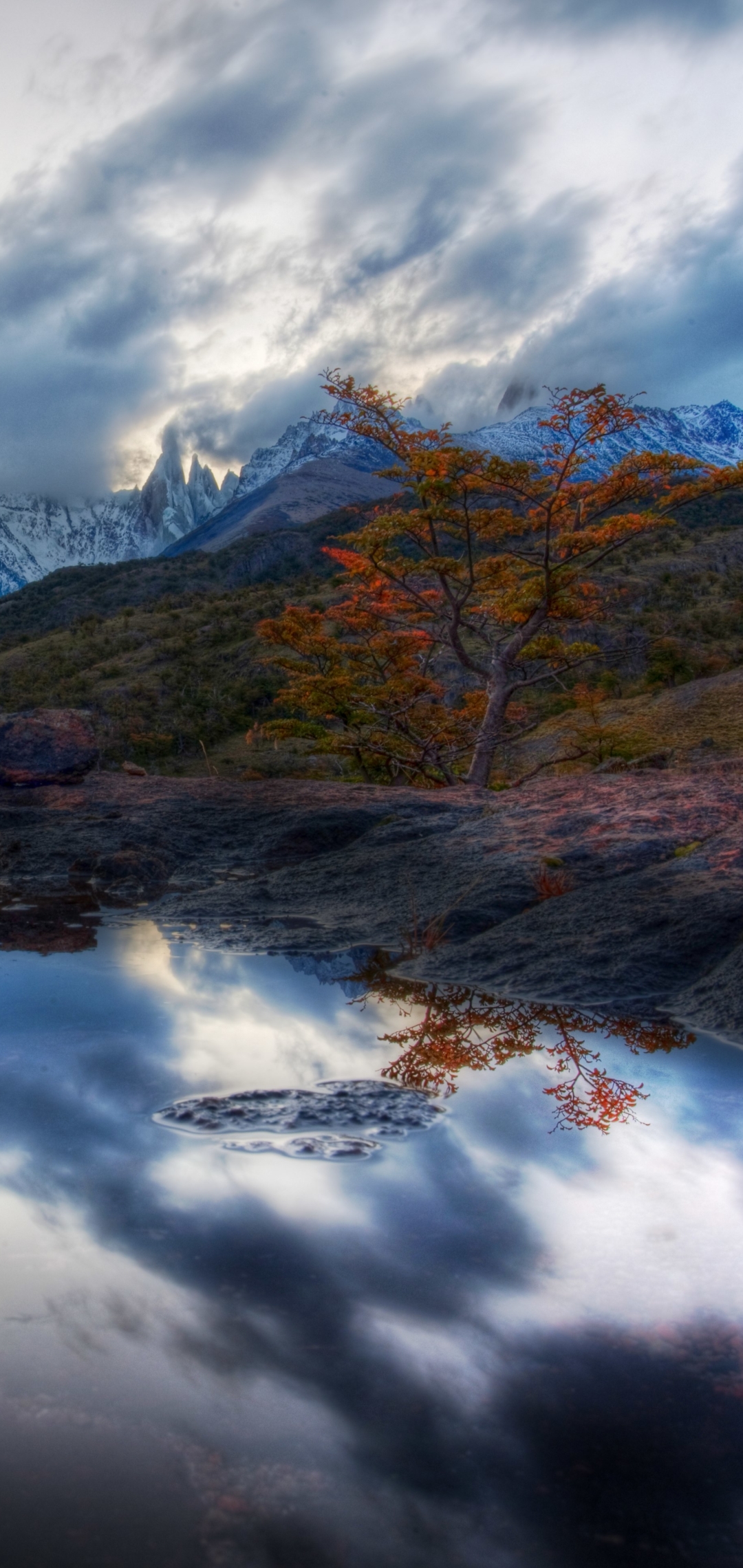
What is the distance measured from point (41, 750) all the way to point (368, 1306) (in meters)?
8.42

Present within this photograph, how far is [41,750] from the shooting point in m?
9.52

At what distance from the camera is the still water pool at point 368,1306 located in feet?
4.63

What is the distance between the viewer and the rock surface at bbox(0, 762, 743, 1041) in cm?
428

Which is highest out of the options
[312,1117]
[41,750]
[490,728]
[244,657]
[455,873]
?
[244,657]

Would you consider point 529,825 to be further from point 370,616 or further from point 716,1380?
point 370,616

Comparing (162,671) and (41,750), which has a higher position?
(162,671)

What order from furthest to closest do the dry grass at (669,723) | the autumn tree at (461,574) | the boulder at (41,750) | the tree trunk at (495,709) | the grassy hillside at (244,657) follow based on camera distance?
the grassy hillside at (244,657) → the dry grass at (669,723) → the tree trunk at (495,709) → the autumn tree at (461,574) → the boulder at (41,750)

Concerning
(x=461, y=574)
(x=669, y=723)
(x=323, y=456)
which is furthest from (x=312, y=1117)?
(x=323, y=456)

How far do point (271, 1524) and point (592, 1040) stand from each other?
2.39 m

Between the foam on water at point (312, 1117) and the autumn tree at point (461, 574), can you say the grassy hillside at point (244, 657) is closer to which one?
the autumn tree at point (461, 574)

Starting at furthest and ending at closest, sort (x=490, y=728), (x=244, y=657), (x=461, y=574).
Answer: (x=244, y=657)
(x=461, y=574)
(x=490, y=728)

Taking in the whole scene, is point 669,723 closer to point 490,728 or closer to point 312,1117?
point 490,728

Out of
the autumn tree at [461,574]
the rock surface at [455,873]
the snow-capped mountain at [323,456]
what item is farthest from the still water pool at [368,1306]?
the snow-capped mountain at [323,456]

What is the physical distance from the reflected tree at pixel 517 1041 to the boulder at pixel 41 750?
6.18 metres
